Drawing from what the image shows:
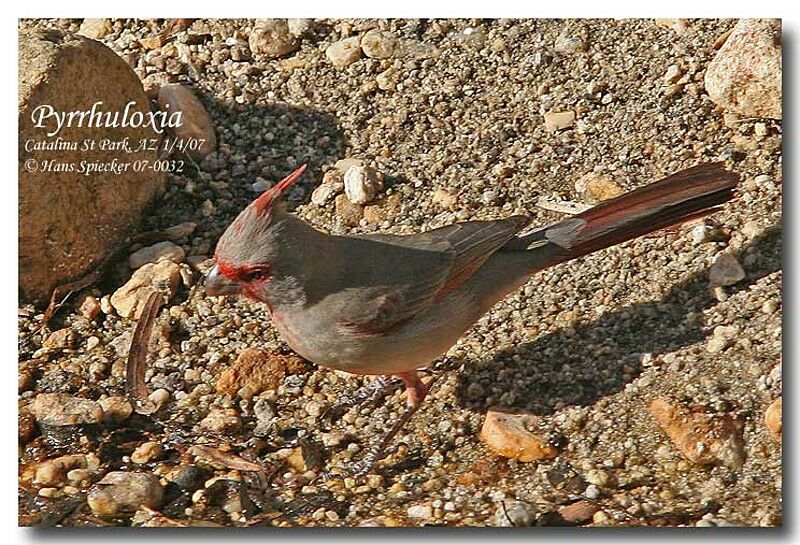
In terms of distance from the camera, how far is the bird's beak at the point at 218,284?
4617mm

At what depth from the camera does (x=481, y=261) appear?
16.0ft

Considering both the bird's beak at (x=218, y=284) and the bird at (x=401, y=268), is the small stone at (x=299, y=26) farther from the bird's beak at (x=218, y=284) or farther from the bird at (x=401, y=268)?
Result: the bird's beak at (x=218, y=284)

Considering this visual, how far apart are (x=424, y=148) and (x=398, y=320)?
3.12 feet

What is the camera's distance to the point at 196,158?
5344mm

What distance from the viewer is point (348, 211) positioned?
5.35 metres

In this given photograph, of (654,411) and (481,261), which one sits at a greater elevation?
(481,261)

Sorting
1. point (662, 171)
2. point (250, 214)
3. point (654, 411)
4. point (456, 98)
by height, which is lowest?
point (654, 411)

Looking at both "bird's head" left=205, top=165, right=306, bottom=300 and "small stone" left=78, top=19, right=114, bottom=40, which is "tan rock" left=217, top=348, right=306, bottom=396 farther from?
"small stone" left=78, top=19, right=114, bottom=40

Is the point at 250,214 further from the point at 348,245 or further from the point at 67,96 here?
the point at 67,96

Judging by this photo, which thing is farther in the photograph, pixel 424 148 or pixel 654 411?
pixel 424 148

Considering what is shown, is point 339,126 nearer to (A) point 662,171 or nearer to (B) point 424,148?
(B) point 424,148
